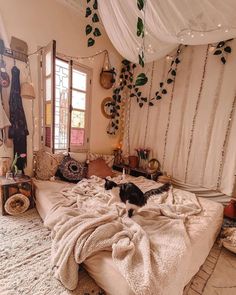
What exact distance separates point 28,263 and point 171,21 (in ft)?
7.53

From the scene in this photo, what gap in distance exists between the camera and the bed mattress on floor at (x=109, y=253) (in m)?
1.04

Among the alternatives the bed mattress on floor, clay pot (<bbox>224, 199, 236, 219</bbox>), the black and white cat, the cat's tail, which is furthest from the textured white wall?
clay pot (<bbox>224, 199, 236, 219</bbox>)

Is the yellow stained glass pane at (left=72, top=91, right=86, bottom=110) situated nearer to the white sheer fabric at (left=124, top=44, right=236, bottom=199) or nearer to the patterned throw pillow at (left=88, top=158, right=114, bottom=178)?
the patterned throw pillow at (left=88, top=158, right=114, bottom=178)

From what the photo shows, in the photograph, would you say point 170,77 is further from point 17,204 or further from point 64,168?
point 17,204

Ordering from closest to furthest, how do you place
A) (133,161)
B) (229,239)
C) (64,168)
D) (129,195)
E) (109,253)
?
(109,253) < (129,195) < (229,239) < (64,168) < (133,161)

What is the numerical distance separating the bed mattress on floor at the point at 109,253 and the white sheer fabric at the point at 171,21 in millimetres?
1693

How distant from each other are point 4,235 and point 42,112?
1.55 meters

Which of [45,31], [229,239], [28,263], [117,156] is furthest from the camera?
[117,156]

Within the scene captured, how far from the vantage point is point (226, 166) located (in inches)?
95.6

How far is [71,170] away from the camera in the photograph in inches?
99.5

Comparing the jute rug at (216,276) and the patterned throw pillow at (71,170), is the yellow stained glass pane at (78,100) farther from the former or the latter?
the jute rug at (216,276)

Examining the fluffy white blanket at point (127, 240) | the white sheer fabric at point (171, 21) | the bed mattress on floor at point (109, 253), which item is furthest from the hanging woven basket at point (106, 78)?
the fluffy white blanket at point (127, 240)

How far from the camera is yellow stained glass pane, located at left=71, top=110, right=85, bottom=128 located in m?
2.90

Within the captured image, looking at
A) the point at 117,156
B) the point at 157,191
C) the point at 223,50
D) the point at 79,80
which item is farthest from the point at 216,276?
the point at 79,80
